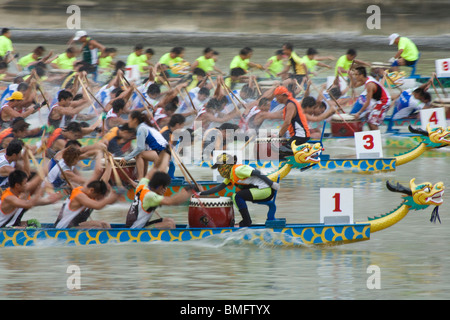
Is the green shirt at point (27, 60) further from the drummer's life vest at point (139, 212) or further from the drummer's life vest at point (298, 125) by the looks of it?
the drummer's life vest at point (139, 212)

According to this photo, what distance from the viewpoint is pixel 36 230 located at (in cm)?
1113

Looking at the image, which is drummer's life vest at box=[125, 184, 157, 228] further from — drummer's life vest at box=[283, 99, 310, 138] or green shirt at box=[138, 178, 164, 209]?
drummer's life vest at box=[283, 99, 310, 138]

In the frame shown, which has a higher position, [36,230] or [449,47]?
[36,230]

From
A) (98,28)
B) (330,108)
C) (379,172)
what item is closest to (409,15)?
(98,28)

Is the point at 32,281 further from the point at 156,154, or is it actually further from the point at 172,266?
the point at 156,154

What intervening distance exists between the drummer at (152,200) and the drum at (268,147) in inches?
193

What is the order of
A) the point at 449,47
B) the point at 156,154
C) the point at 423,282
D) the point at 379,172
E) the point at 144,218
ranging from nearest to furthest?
the point at 423,282 < the point at 144,218 < the point at 156,154 < the point at 379,172 < the point at 449,47

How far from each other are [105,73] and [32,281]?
46.4 feet

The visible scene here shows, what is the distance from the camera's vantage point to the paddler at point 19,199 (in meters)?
11.1

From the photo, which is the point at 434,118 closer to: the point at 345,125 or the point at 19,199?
the point at 345,125

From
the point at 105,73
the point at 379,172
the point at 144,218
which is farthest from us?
the point at 105,73

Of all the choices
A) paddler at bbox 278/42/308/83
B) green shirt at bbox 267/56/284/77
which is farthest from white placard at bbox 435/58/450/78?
green shirt at bbox 267/56/284/77

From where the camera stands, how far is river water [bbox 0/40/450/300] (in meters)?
9.59

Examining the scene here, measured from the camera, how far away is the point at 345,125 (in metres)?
18.7
